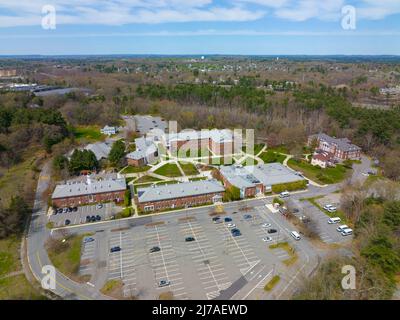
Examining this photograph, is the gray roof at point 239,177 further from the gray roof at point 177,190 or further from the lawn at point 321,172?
the lawn at point 321,172

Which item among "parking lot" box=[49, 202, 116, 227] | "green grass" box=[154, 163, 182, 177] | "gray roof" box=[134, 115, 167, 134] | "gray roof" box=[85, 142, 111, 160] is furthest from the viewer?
"gray roof" box=[134, 115, 167, 134]

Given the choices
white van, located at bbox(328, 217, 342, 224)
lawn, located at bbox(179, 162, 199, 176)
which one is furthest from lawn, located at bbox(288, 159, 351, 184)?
lawn, located at bbox(179, 162, 199, 176)

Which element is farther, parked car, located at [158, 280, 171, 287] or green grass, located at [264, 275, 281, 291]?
parked car, located at [158, 280, 171, 287]

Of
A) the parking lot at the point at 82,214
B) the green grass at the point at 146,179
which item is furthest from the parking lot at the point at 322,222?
the parking lot at the point at 82,214

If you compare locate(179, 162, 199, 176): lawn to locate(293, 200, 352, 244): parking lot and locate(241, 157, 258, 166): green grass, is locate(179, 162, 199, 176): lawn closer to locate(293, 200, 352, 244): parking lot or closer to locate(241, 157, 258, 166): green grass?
locate(241, 157, 258, 166): green grass

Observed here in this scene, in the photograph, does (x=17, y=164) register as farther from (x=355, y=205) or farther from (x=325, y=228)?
(x=355, y=205)

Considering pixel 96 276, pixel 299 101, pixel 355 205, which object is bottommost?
pixel 96 276

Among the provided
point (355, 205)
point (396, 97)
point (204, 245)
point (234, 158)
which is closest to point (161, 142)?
point (234, 158)
